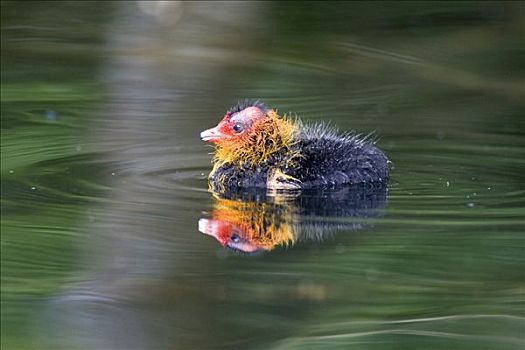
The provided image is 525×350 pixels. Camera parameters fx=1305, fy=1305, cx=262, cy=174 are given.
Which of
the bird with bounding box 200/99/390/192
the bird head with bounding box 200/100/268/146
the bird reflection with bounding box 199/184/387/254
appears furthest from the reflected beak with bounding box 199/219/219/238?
the bird head with bounding box 200/100/268/146

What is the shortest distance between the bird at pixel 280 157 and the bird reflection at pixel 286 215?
10 cm

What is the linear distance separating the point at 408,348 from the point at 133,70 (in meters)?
7.78

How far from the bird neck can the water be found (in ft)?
0.97

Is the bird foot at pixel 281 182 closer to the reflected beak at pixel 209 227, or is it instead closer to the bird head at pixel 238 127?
the bird head at pixel 238 127

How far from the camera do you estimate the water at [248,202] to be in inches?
264

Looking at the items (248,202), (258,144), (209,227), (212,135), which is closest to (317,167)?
(258,144)

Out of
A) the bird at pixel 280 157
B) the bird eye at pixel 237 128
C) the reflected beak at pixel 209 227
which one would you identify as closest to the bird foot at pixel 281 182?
the bird at pixel 280 157

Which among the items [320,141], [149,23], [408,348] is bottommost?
[408,348]

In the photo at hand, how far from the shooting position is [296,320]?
6.64 metres

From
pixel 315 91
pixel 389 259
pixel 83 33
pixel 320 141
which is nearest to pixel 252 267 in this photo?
pixel 389 259

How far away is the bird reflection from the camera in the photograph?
7957 millimetres

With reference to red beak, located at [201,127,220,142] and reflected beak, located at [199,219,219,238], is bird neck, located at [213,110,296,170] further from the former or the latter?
reflected beak, located at [199,219,219,238]

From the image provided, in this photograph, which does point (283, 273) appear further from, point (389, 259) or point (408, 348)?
point (408, 348)

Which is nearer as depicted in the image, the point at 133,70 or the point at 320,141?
the point at 320,141
